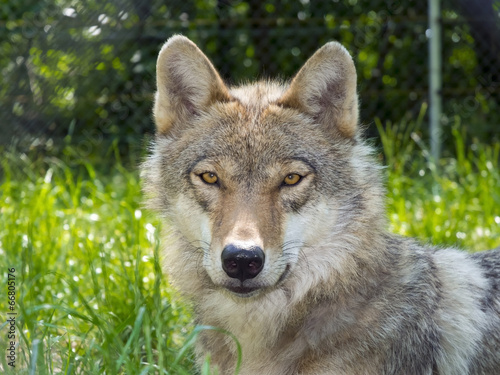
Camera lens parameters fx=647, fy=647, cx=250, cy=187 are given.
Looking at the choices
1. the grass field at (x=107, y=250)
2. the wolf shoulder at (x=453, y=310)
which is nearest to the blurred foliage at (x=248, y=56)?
the grass field at (x=107, y=250)

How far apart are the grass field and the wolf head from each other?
0.42 metres

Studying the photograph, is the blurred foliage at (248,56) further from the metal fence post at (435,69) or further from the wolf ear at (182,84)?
the wolf ear at (182,84)

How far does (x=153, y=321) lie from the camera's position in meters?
3.46

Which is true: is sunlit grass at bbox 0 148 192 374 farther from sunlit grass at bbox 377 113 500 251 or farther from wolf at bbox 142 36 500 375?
sunlit grass at bbox 377 113 500 251

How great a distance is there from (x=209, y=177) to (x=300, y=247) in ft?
1.73

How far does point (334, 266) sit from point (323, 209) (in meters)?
0.27

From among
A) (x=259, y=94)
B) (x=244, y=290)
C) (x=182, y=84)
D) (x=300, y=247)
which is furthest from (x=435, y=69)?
(x=244, y=290)

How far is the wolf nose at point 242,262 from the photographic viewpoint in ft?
8.52

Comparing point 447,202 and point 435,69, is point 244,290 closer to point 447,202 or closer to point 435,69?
point 447,202

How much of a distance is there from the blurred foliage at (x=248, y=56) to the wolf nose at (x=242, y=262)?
4470 millimetres

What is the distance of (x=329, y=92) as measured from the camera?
321cm

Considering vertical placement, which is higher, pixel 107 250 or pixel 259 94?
pixel 259 94

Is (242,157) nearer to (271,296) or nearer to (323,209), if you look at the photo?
(323,209)

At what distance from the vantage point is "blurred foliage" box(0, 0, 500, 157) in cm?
699
